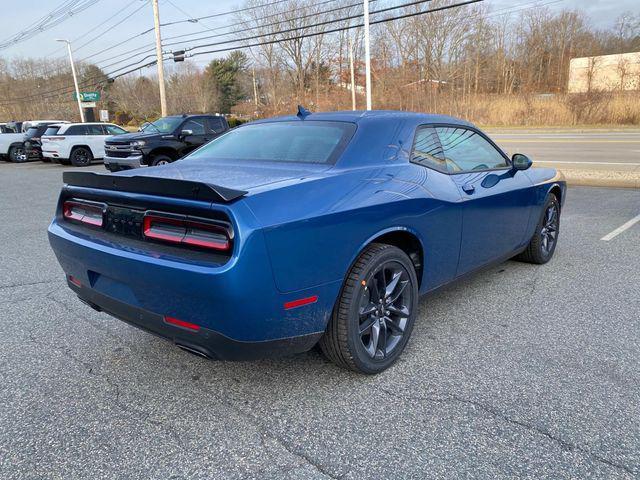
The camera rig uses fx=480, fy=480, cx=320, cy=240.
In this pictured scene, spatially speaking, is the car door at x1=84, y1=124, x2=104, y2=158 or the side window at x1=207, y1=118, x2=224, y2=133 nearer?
the side window at x1=207, y1=118, x2=224, y2=133

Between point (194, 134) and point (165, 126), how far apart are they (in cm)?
86

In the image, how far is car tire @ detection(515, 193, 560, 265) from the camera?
4688 millimetres

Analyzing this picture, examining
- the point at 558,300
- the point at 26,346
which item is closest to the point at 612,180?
the point at 558,300

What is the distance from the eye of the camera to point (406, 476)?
2016 mm

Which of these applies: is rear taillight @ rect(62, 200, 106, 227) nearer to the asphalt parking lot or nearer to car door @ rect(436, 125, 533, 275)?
the asphalt parking lot

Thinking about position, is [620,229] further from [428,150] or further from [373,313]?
[373,313]

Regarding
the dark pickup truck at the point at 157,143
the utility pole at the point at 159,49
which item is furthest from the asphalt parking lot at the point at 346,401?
the utility pole at the point at 159,49

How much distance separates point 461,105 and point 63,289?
3739cm

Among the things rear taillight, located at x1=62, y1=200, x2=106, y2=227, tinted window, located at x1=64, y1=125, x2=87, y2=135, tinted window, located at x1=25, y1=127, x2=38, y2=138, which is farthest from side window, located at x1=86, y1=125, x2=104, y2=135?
rear taillight, located at x1=62, y1=200, x2=106, y2=227

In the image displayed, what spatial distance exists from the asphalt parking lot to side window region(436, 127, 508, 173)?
1.12 metres

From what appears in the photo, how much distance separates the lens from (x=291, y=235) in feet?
7.19

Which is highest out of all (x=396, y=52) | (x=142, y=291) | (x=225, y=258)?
(x=396, y=52)

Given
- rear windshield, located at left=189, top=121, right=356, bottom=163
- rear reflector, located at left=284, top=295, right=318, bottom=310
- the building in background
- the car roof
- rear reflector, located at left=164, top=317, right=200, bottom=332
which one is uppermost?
the building in background

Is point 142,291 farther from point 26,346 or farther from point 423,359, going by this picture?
point 423,359
